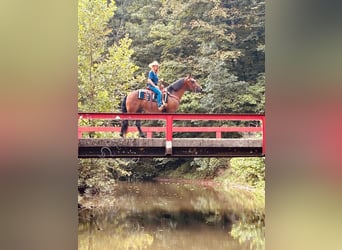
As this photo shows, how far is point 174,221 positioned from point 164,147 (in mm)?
2284

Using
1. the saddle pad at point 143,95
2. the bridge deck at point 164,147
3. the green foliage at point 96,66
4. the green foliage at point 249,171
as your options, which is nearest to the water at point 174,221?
the green foliage at point 249,171

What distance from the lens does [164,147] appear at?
22.0 feet

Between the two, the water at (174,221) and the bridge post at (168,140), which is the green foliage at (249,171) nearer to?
the water at (174,221)

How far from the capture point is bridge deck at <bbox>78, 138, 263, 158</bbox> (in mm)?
6625

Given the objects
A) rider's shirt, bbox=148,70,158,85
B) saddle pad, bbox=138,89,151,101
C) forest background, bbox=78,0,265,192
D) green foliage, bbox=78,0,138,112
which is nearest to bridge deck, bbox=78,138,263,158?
saddle pad, bbox=138,89,151,101

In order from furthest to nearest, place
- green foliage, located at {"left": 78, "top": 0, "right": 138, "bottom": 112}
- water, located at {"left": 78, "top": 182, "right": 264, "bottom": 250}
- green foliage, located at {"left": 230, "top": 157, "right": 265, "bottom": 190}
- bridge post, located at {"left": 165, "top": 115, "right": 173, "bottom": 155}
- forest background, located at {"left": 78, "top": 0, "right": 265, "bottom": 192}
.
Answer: forest background, located at {"left": 78, "top": 0, "right": 265, "bottom": 192} < green foliage, located at {"left": 230, "top": 157, "right": 265, "bottom": 190} < green foliage, located at {"left": 78, "top": 0, "right": 138, "bottom": 112} < water, located at {"left": 78, "top": 182, "right": 264, "bottom": 250} < bridge post, located at {"left": 165, "top": 115, "right": 173, "bottom": 155}

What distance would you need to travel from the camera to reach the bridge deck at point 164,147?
6.62 metres

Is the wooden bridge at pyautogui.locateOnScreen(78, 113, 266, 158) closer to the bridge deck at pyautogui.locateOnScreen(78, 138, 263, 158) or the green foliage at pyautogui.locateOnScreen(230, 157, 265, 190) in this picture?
the bridge deck at pyautogui.locateOnScreen(78, 138, 263, 158)

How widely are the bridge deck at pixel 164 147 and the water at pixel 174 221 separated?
1332 millimetres

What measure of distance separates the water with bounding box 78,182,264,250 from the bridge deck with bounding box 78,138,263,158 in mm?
1332

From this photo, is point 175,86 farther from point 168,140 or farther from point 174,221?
point 174,221

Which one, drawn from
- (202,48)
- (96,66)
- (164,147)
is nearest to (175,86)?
(164,147)
